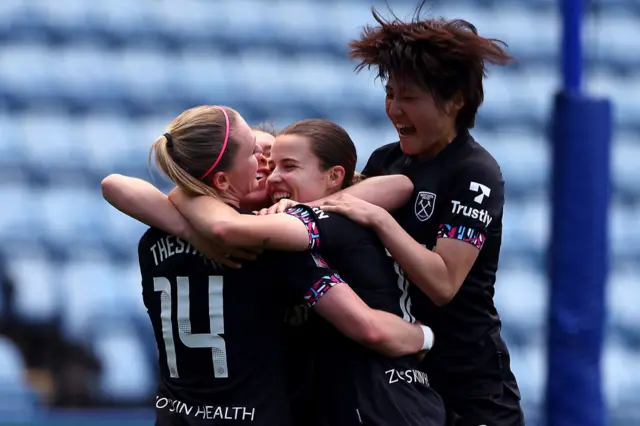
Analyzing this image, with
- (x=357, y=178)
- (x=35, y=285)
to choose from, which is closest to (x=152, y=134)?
(x=35, y=285)

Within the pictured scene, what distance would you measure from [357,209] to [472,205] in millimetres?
284

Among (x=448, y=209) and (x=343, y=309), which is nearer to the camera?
(x=343, y=309)

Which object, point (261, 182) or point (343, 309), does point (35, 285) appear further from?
point (343, 309)

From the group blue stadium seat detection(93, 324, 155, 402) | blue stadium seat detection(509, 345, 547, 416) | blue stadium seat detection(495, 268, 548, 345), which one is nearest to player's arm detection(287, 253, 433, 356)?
blue stadium seat detection(93, 324, 155, 402)

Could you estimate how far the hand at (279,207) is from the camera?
2421 mm

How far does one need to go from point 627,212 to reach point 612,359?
1.38 meters

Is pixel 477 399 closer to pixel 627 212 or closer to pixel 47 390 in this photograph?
pixel 47 390

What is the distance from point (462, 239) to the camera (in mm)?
2463

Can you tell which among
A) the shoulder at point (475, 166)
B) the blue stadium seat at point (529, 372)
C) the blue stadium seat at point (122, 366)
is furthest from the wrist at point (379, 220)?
the blue stadium seat at point (529, 372)

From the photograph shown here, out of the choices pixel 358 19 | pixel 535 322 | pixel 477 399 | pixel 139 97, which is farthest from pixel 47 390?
pixel 358 19

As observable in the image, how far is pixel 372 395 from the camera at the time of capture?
2.37 meters

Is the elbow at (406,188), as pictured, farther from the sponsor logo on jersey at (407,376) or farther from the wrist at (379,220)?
the sponsor logo on jersey at (407,376)

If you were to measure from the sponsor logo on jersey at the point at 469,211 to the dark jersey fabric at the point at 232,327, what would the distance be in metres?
0.36

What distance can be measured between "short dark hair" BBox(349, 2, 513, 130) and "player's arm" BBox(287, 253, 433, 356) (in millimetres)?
528
